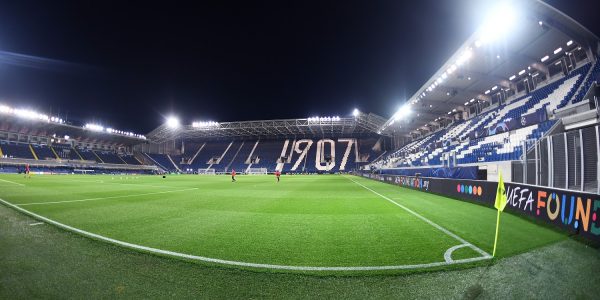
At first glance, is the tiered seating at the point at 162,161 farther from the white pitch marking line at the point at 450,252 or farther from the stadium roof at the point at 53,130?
the white pitch marking line at the point at 450,252

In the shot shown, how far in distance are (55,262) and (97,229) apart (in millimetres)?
2323

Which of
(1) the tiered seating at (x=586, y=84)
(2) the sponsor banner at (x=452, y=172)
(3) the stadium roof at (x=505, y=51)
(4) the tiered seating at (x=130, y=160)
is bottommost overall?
(2) the sponsor banner at (x=452, y=172)

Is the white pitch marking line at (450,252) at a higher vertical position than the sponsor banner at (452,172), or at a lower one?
lower

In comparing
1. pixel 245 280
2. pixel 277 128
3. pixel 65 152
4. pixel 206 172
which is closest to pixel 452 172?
pixel 245 280

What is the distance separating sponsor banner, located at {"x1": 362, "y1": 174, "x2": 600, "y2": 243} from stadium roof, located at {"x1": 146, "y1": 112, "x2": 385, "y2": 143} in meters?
44.3

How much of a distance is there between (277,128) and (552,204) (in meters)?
61.9

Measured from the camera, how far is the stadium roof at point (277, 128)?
193 feet

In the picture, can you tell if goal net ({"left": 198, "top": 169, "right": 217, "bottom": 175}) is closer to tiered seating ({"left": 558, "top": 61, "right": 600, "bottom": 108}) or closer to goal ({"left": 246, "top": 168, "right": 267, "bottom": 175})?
goal ({"left": 246, "top": 168, "right": 267, "bottom": 175})

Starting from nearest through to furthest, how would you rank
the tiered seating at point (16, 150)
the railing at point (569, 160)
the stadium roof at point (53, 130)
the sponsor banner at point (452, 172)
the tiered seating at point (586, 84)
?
the railing at point (569, 160)
the sponsor banner at point (452, 172)
the tiered seating at point (586, 84)
the tiered seating at point (16, 150)
the stadium roof at point (53, 130)

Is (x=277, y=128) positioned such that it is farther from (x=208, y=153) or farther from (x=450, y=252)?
(x=450, y=252)

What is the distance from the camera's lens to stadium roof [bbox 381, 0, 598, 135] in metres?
15.3

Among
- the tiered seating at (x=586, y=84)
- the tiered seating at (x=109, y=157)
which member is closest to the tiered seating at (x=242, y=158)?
the tiered seating at (x=109, y=157)

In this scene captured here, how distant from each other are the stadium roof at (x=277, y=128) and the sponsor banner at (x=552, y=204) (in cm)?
4434

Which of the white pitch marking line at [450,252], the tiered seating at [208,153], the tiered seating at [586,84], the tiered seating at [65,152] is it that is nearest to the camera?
the white pitch marking line at [450,252]
